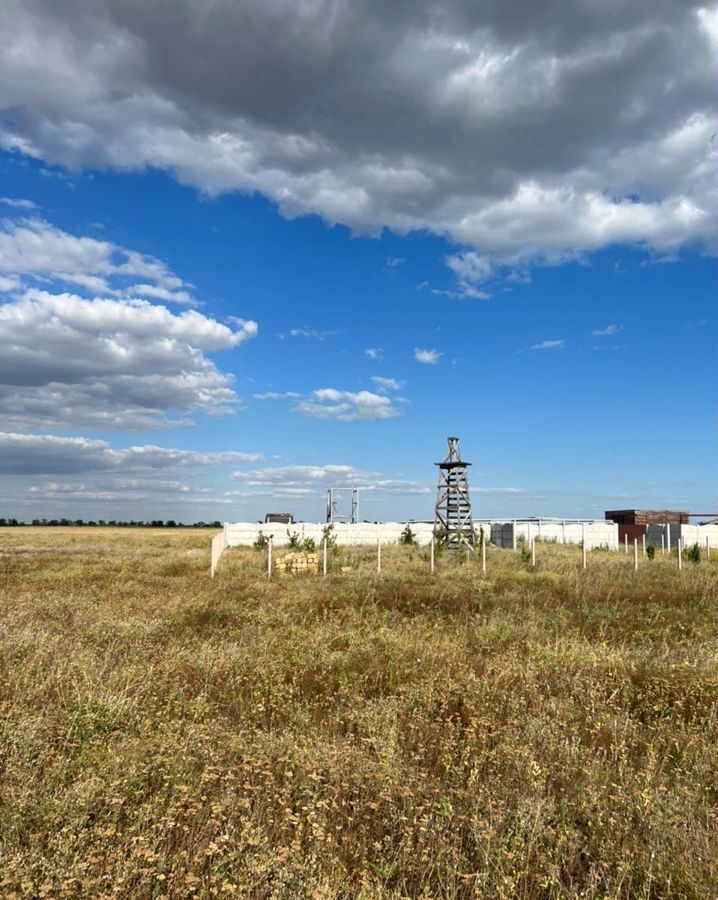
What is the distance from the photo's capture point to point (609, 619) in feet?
43.5

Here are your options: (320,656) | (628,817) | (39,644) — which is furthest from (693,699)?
(39,644)

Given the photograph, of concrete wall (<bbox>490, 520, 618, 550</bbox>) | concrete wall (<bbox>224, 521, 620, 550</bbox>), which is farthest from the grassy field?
concrete wall (<bbox>490, 520, 618, 550</bbox>)

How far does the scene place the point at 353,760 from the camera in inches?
210

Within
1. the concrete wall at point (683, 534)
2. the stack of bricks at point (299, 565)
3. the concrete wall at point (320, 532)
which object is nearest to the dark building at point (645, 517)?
the concrete wall at point (683, 534)

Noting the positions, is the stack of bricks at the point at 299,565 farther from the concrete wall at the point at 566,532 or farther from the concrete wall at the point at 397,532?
the concrete wall at the point at 566,532

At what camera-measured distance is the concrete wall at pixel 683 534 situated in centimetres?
4547

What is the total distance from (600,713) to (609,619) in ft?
23.1

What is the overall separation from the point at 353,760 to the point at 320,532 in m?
35.7

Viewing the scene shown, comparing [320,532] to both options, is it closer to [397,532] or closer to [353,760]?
[397,532]

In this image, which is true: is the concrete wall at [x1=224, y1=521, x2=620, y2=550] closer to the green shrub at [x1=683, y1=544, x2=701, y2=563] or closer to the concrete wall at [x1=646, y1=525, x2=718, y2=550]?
the concrete wall at [x1=646, y1=525, x2=718, y2=550]

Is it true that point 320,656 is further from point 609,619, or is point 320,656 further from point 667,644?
point 609,619

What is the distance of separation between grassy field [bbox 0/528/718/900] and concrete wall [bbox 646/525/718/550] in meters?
37.4

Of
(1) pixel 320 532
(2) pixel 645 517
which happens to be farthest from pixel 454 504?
(2) pixel 645 517

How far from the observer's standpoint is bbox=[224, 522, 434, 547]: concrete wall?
40.0 metres
